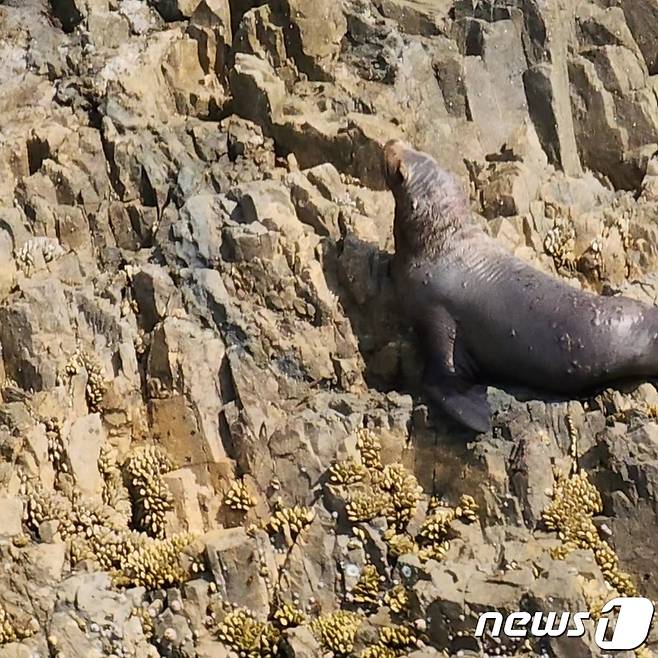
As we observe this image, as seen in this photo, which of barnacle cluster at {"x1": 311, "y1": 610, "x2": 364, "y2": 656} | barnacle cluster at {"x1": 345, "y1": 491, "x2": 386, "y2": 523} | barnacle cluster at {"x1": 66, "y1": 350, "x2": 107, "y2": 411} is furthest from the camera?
barnacle cluster at {"x1": 66, "y1": 350, "x2": 107, "y2": 411}

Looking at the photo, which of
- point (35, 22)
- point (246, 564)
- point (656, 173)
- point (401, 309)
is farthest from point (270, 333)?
point (35, 22)

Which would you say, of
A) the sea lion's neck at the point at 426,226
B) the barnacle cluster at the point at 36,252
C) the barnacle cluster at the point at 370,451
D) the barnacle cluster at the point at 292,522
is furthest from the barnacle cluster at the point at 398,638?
the barnacle cluster at the point at 36,252

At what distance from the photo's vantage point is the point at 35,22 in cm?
1675

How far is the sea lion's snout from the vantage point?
13.2m

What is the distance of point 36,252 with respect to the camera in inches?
539

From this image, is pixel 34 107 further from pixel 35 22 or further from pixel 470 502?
pixel 470 502

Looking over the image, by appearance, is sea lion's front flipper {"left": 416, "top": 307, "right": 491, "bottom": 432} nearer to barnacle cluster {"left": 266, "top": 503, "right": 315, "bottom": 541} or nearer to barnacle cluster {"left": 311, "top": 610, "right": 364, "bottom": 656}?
barnacle cluster {"left": 266, "top": 503, "right": 315, "bottom": 541}

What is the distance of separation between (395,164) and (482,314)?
2196mm

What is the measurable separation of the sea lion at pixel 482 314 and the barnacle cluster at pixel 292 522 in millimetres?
1718

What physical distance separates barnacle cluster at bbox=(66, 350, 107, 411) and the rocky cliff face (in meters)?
0.02

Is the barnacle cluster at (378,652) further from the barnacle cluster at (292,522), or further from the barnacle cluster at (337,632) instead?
the barnacle cluster at (292,522)

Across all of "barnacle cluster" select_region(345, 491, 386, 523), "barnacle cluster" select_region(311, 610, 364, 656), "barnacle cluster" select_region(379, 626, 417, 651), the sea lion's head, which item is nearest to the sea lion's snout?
the sea lion's head

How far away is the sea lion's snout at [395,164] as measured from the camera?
43.3 ft

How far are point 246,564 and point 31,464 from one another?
2.47 metres
